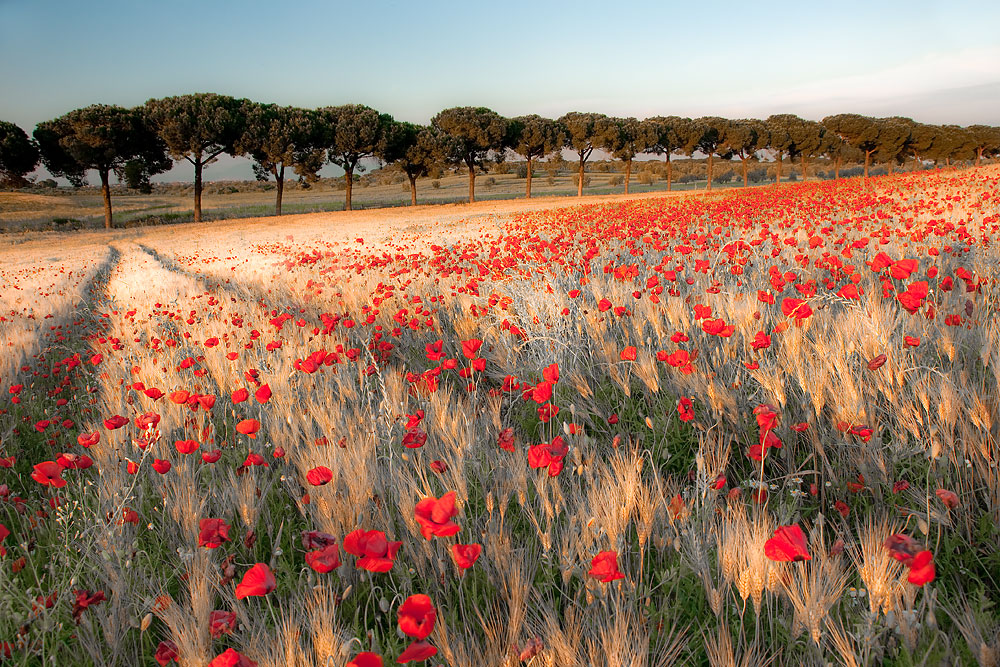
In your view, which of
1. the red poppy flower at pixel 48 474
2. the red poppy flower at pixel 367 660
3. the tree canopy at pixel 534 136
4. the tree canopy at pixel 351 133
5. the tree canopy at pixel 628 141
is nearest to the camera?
the red poppy flower at pixel 367 660

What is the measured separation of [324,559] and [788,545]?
1052mm

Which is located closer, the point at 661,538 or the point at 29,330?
the point at 661,538

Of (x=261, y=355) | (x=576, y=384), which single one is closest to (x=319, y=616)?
(x=576, y=384)

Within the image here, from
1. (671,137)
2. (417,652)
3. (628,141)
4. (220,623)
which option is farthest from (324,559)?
(671,137)

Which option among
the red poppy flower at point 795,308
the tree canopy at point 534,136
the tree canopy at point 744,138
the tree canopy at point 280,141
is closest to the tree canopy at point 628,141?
the tree canopy at point 534,136

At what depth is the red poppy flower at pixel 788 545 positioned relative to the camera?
1.07m

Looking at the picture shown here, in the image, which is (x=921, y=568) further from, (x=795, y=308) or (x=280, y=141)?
(x=280, y=141)

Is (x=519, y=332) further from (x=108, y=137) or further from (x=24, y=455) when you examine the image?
(x=108, y=137)

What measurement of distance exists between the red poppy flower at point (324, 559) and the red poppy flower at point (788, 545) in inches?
39.3

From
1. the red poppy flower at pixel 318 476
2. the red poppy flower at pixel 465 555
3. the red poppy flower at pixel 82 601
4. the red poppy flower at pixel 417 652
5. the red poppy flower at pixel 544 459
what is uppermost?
the red poppy flower at pixel 544 459

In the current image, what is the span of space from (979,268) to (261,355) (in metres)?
5.51

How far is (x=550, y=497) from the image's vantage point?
6.37 feet

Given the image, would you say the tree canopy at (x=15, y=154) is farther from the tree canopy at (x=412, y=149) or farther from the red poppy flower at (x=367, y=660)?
the red poppy flower at (x=367, y=660)

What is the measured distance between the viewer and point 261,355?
4.25 meters
